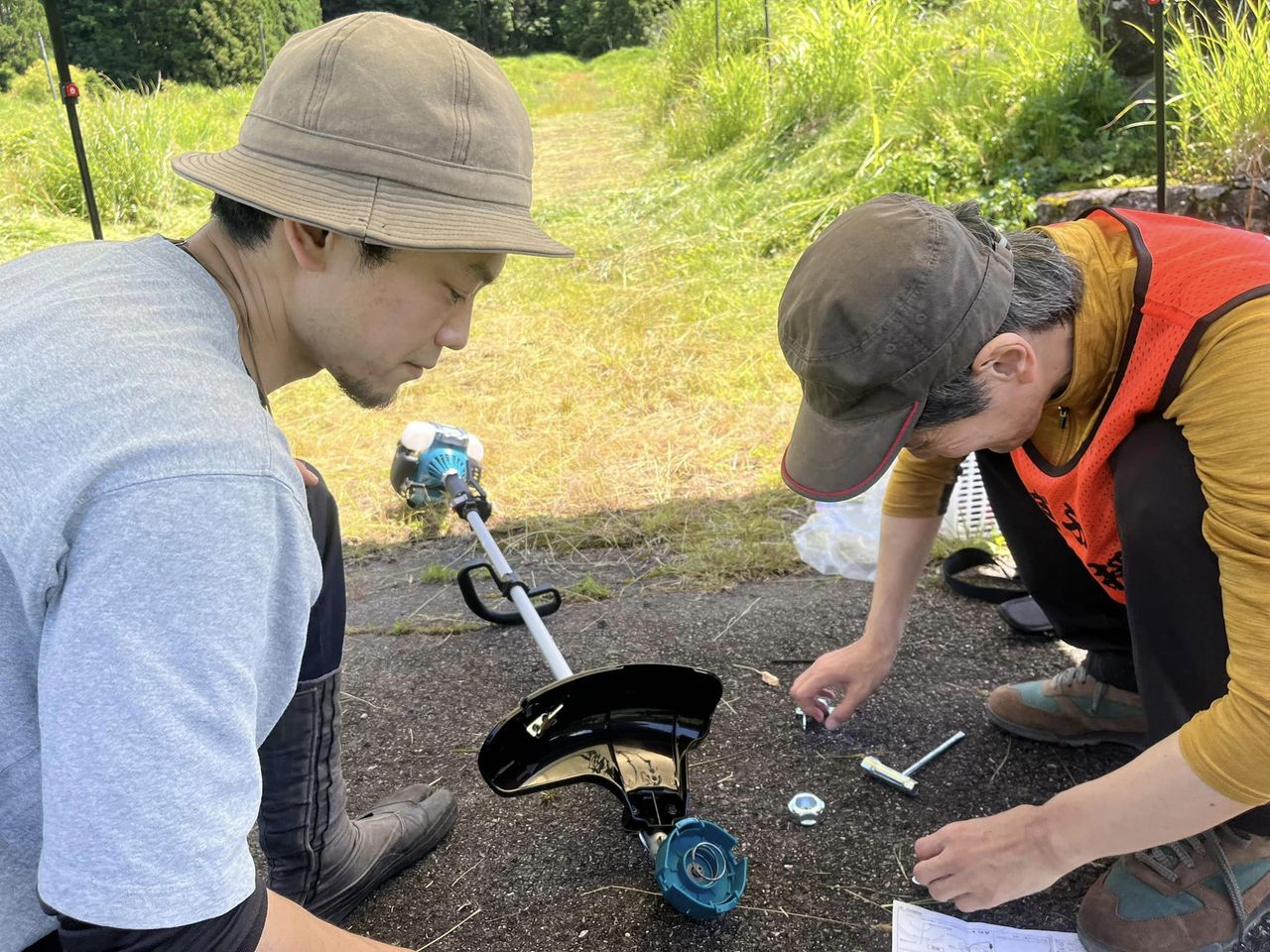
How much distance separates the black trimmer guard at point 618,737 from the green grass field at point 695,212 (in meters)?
1.03

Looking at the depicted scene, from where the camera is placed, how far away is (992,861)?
55.1 inches

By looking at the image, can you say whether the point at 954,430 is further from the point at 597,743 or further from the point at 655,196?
the point at 655,196

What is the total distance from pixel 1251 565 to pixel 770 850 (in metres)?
0.98

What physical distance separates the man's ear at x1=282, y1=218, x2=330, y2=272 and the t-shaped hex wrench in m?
1.46

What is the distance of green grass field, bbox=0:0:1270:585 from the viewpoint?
138 inches

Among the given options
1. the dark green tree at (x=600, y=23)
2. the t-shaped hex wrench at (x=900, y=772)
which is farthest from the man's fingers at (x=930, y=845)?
the dark green tree at (x=600, y=23)

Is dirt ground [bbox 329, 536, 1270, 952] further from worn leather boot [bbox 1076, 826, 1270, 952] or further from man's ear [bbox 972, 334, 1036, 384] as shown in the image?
man's ear [bbox 972, 334, 1036, 384]

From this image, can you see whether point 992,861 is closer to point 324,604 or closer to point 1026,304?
point 1026,304

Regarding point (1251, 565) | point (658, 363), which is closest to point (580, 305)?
point (658, 363)

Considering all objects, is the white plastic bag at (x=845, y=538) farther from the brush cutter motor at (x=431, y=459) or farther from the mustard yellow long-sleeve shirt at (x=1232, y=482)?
the mustard yellow long-sleeve shirt at (x=1232, y=482)

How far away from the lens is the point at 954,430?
1435 millimetres

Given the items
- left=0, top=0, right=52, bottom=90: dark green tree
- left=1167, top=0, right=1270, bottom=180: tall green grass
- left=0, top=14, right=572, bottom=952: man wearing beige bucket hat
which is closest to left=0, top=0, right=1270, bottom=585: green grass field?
left=1167, top=0, right=1270, bottom=180: tall green grass

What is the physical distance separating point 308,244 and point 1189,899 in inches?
63.5

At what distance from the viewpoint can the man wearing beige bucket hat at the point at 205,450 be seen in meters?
0.81
